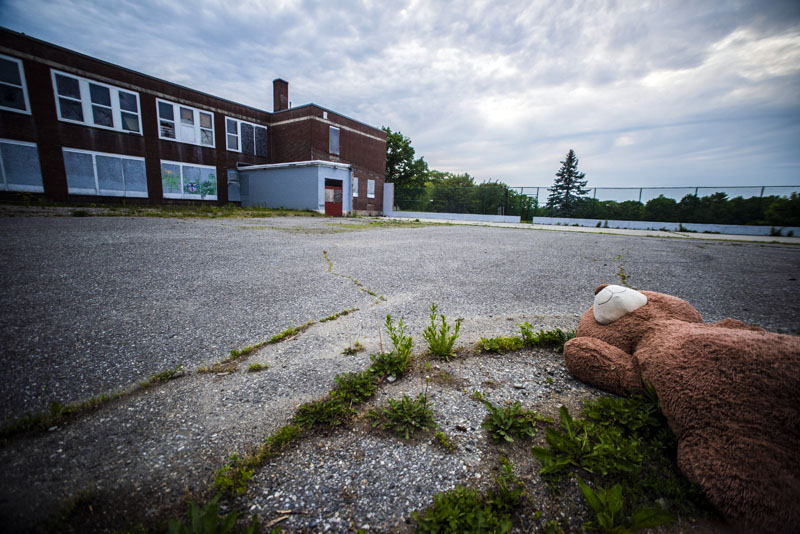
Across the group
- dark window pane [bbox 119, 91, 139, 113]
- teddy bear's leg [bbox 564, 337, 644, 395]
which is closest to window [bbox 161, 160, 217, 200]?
dark window pane [bbox 119, 91, 139, 113]

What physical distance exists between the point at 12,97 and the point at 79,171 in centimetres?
360

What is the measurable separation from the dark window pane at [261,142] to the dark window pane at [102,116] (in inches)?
338

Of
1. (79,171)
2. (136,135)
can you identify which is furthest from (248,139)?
(79,171)

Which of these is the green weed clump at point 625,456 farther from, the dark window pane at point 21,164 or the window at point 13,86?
the window at point 13,86

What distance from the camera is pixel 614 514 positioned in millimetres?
1158

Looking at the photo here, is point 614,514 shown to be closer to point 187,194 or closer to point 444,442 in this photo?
point 444,442

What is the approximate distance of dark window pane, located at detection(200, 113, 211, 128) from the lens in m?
20.5

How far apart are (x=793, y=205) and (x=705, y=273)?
1974cm

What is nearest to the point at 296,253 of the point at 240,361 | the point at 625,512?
the point at 240,361

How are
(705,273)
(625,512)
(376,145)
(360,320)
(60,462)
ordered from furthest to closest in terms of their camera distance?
(376,145) → (705,273) → (360,320) → (60,462) → (625,512)

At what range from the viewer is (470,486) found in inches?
51.3

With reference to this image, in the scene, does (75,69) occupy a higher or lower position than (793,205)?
higher

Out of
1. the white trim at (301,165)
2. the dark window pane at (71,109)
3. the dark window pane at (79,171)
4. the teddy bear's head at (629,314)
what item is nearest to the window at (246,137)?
the white trim at (301,165)

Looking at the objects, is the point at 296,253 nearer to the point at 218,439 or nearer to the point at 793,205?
the point at 218,439
